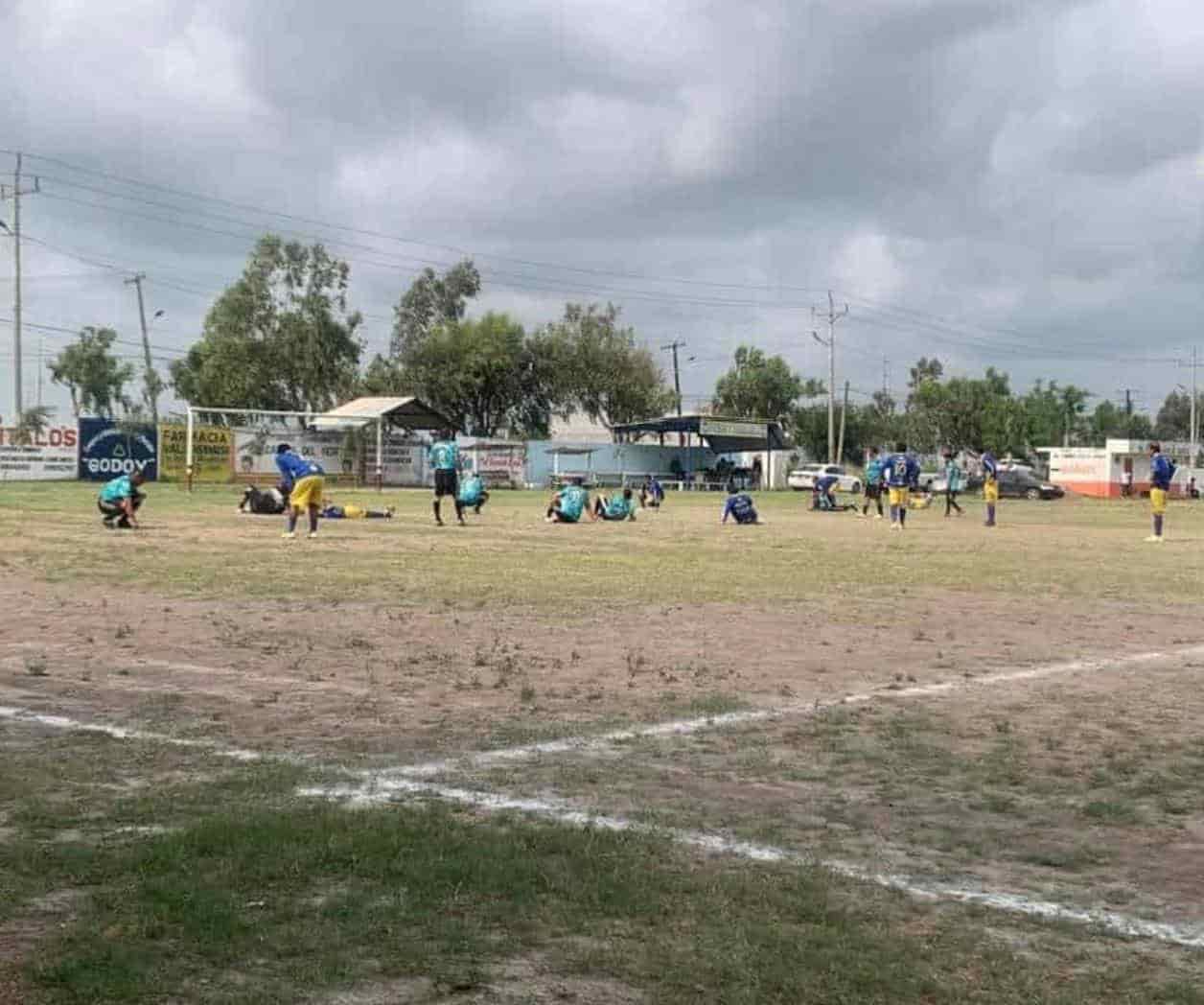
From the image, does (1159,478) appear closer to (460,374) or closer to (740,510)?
(740,510)

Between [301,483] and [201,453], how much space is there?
32408 mm

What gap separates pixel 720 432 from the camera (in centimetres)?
6562

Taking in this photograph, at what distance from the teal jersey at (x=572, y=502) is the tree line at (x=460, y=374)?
44917 mm

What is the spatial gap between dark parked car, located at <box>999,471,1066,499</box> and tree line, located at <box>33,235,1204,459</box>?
25.2m

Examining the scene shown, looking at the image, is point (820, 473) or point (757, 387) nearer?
point (820, 473)

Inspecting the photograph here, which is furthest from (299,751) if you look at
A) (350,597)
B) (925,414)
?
(925,414)

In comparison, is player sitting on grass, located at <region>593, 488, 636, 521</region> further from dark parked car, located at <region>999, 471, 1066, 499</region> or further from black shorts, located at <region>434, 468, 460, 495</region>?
dark parked car, located at <region>999, 471, 1066, 499</region>

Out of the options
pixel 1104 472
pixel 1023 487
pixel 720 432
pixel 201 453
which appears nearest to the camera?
pixel 201 453

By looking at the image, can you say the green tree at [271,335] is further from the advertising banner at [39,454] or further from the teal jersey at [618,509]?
the teal jersey at [618,509]

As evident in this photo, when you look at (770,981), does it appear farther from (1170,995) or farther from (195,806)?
(195,806)

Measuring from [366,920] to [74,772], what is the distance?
2.47 m

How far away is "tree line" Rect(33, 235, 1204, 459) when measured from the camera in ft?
236

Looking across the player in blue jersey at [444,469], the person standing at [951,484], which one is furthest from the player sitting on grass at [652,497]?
the player in blue jersey at [444,469]

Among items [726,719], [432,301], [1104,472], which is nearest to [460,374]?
[432,301]
